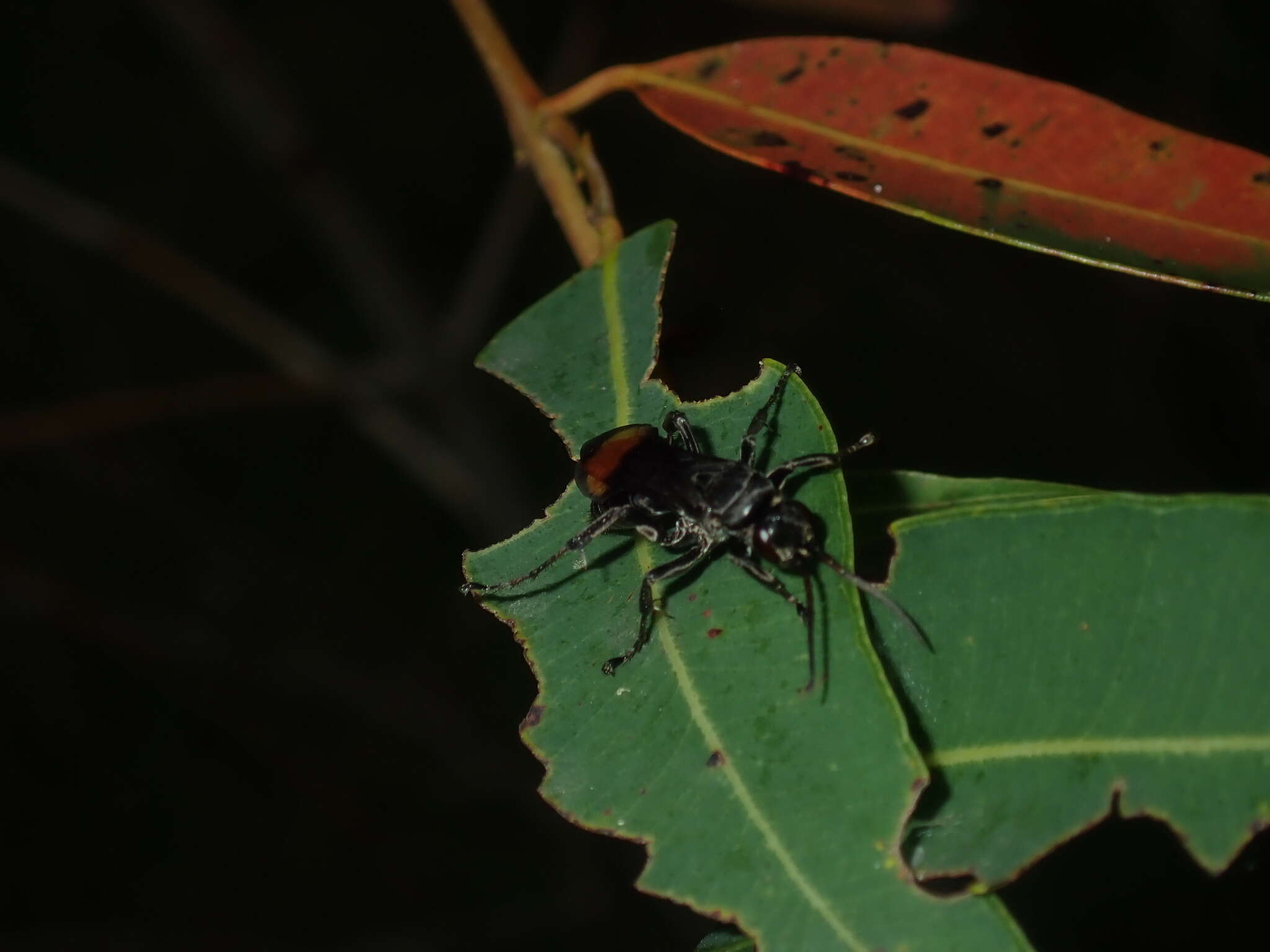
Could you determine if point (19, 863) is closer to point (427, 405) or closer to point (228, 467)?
point (228, 467)

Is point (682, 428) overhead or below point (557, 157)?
below

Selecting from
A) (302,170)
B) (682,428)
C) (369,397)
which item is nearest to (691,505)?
(682,428)

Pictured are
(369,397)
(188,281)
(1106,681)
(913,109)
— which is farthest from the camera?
(369,397)

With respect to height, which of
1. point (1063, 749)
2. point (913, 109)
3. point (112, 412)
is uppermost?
point (913, 109)

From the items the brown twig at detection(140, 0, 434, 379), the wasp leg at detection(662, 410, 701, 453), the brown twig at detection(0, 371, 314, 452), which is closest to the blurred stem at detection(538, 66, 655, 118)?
the wasp leg at detection(662, 410, 701, 453)

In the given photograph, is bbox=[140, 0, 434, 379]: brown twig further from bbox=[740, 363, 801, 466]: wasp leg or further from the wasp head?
the wasp head

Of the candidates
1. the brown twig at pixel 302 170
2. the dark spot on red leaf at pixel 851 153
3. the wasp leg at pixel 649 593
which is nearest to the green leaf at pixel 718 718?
the wasp leg at pixel 649 593

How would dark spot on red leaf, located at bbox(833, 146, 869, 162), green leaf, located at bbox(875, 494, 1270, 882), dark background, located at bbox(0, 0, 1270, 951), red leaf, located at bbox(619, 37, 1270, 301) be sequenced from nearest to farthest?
green leaf, located at bbox(875, 494, 1270, 882), red leaf, located at bbox(619, 37, 1270, 301), dark spot on red leaf, located at bbox(833, 146, 869, 162), dark background, located at bbox(0, 0, 1270, 951)

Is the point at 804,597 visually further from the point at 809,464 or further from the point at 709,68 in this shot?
the point at 709,68
